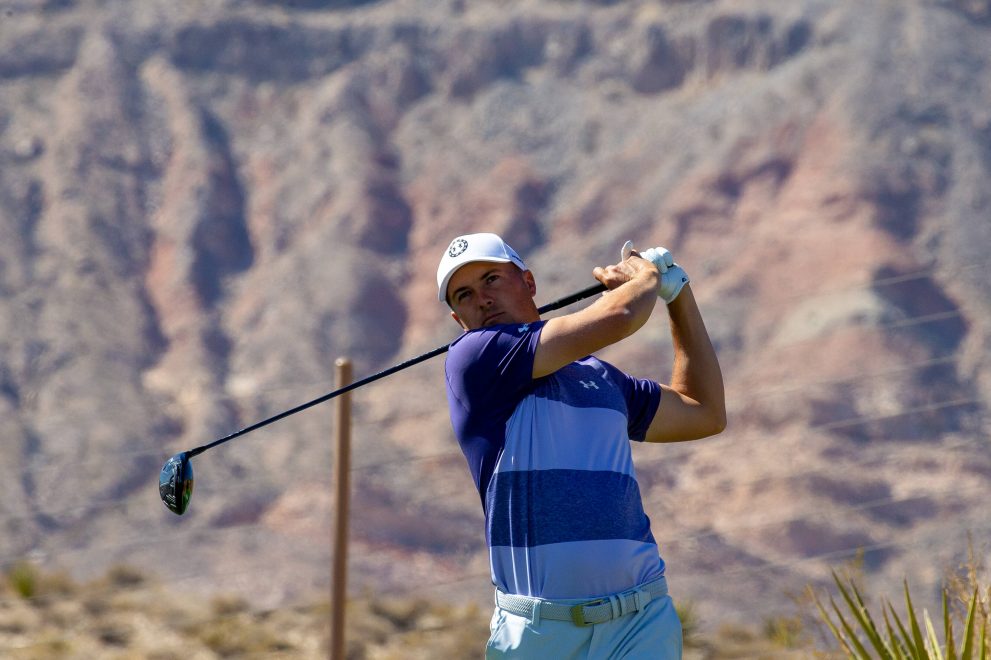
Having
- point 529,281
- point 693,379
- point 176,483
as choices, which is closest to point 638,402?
point 693,379

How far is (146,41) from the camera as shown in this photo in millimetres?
40281

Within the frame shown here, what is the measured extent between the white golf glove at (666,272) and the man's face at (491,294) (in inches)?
9.8

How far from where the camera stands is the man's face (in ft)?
10.1

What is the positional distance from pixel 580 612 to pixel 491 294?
2.29ft

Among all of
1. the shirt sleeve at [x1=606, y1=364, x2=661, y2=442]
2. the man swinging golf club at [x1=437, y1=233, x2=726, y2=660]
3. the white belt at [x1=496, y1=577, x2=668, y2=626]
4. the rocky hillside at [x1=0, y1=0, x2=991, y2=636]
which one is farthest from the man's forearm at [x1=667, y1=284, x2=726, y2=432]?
Result: the rocky hillside at [x1=0, y1=0, x2=991, y2=636]

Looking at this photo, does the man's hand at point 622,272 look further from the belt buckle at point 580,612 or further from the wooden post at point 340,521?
the wooden post at point 340,521

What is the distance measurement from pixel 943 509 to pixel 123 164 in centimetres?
2216

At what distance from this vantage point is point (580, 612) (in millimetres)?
2766

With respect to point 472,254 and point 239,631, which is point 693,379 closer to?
point 472,254

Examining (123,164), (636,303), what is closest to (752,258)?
(123,164)

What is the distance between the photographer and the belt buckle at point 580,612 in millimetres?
2766

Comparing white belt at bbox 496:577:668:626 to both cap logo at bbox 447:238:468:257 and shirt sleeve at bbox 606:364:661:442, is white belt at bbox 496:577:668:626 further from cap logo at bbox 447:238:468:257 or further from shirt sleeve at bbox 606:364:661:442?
cap logo at bbox 447:238:468:257

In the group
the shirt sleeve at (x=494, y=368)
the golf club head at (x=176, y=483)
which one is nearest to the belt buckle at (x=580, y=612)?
the shirt sleeve at (x=494, y=368)

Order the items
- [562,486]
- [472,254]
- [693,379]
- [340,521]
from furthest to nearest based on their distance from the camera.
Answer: [340,521], [693,379], [472,254], [562,486]
